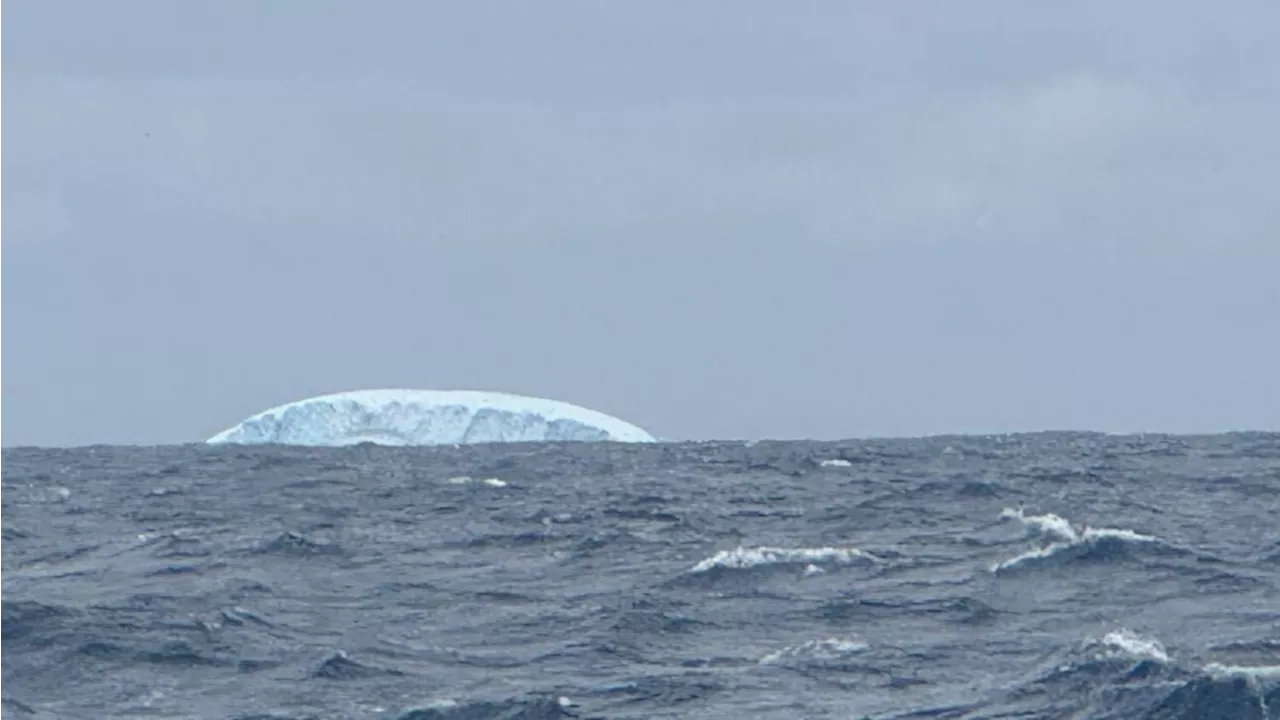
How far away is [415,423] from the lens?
74.1 m

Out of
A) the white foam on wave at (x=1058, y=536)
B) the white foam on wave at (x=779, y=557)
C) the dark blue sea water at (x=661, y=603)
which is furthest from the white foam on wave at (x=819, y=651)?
the white foam on wave at (x=1058, y=536)

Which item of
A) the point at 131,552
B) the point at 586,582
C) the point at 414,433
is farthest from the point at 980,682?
the point at 414,433

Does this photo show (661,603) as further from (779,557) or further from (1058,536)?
(1058,536)

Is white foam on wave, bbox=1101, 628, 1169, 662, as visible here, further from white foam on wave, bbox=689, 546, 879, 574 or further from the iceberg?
the iceberg

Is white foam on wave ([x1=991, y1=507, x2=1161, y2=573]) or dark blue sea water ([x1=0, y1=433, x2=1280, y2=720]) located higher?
white foam on wave ([x1=991, y1=507, x2=1161, y2=573])

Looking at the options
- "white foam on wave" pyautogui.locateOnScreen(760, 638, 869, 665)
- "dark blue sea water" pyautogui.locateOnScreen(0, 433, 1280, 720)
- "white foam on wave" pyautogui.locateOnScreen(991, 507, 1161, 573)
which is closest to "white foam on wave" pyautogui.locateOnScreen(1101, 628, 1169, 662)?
"dark blue sea water" pyautogui.locateOnScreen(0, 433, 1280, 720)

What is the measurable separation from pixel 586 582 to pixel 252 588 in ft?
11.3

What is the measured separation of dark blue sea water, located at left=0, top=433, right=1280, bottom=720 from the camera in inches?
517

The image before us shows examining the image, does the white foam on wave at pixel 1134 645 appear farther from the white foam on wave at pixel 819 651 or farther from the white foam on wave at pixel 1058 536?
the white foam on wave at pixel 1058 536

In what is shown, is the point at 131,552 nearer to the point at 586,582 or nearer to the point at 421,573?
the point at 421,573

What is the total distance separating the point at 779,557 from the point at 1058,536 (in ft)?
11.3

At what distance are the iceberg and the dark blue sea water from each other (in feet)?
132

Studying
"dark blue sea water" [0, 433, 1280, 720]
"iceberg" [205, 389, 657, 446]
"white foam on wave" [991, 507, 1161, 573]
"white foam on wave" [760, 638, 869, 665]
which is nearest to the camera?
"dark blue sea water" [0, 433, 1280, 720]

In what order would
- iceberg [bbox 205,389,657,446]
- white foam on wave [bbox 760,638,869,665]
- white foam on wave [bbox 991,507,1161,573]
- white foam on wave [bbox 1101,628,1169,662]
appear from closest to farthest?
1. white foam on wave [bbox 1101,628,1169,662]
2. white foam on wave [bbox 760,638,869,665]
3. white foam on wave [bbox 991,507,1161,573]
4. iceberg [bbox 205,389,657,446]
